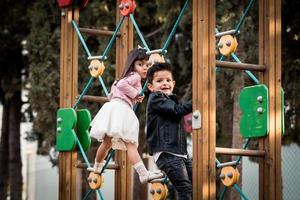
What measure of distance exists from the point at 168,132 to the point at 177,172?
32 centimetres

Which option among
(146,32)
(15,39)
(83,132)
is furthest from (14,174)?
(83,132)

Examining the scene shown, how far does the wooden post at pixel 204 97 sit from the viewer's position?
19.1 feet

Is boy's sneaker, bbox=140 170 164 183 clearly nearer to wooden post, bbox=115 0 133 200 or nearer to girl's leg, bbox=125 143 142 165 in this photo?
girl's leg, bbox=125 143 142 165

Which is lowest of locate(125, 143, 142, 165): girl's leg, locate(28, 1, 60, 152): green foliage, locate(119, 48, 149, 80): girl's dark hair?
locate(125, 143, 142, 165): girl's leg

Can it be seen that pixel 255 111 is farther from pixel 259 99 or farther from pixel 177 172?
pixel 177 172

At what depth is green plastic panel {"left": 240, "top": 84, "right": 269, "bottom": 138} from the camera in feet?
19.8

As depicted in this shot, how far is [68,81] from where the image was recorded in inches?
318

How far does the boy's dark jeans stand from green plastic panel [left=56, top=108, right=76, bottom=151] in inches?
74.9

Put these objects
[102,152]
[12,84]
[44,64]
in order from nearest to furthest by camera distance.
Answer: [102,152] < [44,64] < [12,84]

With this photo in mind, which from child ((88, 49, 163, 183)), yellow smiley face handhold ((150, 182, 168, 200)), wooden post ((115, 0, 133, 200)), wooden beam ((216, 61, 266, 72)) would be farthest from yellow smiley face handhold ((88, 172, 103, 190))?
wooden beam ((216, 61, 266, 72))

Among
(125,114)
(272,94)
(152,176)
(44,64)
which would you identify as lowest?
(152,176)

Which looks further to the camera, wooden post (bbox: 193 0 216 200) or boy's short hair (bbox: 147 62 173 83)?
boy's short hair (bbox: 147 62 173 83)

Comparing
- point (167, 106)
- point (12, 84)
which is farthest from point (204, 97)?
Answer: point (12, 84)

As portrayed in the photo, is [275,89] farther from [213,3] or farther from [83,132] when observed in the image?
[83,132]
